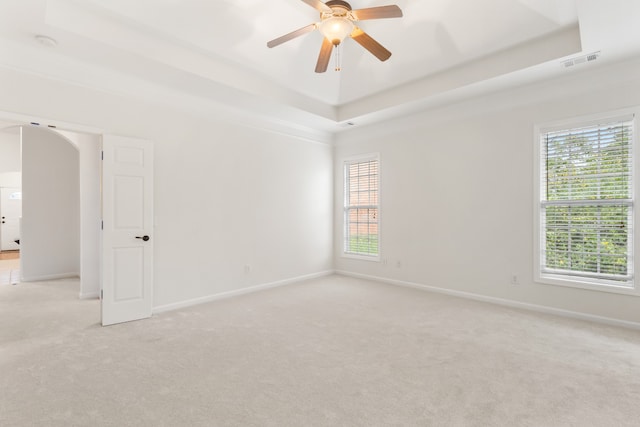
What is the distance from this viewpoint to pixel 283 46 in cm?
402

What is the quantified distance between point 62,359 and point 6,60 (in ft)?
9.50

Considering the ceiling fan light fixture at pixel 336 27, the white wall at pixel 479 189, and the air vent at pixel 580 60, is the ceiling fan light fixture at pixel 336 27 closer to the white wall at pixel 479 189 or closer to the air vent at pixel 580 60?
the air vent at pixel 580 60

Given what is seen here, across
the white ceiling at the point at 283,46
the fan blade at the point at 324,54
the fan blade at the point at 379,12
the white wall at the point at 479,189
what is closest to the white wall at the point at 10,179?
the white ceiling at the point at 283,46

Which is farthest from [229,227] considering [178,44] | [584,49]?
[584,49]

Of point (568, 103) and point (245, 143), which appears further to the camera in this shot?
point (245, 143)

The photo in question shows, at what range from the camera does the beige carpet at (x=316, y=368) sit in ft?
6.61

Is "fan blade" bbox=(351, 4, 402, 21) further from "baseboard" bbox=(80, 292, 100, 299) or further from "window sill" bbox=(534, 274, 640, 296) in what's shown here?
"baseboard" bbox=(80, 292, 100, 299)

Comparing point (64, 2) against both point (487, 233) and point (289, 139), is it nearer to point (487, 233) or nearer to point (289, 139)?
point (289, 139)

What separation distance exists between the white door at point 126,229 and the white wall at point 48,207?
3211 millimetres

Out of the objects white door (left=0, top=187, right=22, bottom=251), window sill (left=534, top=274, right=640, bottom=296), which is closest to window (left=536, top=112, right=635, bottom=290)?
window sill (left=534, top=274, right=640, bottom=296)

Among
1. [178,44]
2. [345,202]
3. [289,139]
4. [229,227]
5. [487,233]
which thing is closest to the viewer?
[178,44]

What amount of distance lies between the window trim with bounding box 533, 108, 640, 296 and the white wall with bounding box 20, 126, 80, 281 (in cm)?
766

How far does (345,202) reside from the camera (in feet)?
21.2

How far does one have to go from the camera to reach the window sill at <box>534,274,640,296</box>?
3.48m
